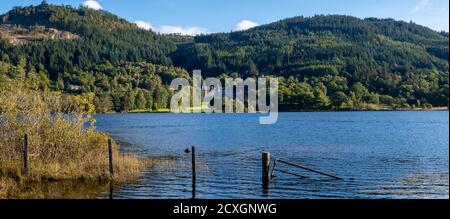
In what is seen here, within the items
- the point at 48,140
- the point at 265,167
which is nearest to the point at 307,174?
the point at 265,167

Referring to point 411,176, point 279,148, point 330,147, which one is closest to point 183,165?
point 411,176

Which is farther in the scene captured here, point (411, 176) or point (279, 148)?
point (279, 148)

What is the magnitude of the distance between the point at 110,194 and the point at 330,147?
130ft

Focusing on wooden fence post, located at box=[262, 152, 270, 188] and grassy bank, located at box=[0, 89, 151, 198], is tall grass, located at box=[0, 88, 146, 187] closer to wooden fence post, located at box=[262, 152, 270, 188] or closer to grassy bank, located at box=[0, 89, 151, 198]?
grassy bank, located at box=[0, 89, 151, 198]

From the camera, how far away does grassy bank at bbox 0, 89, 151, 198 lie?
25625 mm

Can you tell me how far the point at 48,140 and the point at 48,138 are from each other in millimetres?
125

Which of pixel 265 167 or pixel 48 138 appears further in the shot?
pixel 48 138

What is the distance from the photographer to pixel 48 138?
89.6ft

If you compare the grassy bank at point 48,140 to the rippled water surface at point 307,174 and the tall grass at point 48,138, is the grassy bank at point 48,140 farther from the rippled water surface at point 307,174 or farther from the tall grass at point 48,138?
the rippled water surface at point 307,174

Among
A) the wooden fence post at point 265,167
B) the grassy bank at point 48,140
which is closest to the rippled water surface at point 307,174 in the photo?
the wooden fence post at point 265,167

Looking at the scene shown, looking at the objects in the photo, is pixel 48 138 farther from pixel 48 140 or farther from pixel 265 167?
pixel 265 167
